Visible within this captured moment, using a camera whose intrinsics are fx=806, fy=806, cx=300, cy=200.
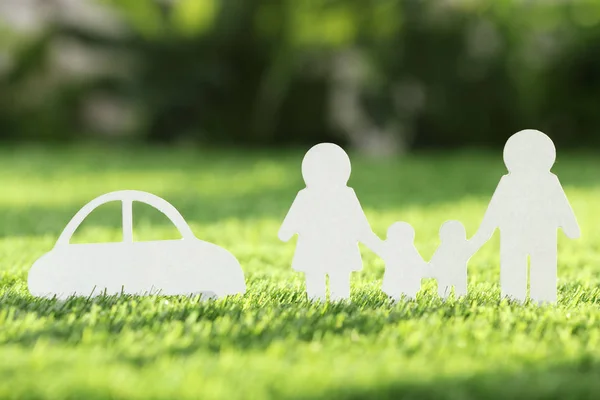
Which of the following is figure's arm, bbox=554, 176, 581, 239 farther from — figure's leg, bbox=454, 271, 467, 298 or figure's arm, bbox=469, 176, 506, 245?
figure's leg, bbox=454, 271, 467, 298

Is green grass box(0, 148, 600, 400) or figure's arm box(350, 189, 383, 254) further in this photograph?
figure's arm box(350, 189, 383, 254)

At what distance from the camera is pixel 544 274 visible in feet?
8.88

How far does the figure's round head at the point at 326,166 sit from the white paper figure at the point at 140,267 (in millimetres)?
394

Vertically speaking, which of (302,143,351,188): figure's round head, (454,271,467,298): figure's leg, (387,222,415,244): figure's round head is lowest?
(454,271,467,298): figure's leg

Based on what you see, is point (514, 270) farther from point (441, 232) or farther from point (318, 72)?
point (318, 72)

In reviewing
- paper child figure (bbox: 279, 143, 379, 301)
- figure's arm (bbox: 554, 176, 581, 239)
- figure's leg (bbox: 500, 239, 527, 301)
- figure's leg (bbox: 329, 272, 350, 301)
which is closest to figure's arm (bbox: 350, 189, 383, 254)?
paper child figure (bbox: 279, 143, 379, 301)

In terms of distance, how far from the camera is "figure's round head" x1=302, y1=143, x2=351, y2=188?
2689 millimetres

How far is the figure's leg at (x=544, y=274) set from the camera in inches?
107

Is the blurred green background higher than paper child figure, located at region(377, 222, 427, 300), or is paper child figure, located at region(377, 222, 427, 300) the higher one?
the blurred green background

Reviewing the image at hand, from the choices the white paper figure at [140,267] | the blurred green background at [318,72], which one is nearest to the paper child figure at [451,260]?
the white paper figure at [140,267]

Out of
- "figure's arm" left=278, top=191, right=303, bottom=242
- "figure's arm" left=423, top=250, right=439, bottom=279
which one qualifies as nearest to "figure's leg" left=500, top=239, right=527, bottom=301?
"figure's arm" left=423, top=250, right=439, bottom=279

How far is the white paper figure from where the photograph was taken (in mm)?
2678

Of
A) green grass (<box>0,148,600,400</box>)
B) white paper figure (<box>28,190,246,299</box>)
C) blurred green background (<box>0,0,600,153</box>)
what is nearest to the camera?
green grass (<box>0,148,600,400</box>)

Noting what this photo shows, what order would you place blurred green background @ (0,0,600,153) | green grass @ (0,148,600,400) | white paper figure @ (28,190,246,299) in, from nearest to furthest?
green grass @ (0,148,600,400), white paper figure @ (28,190,246,299), blurred green background @ (0,0,600,153)
